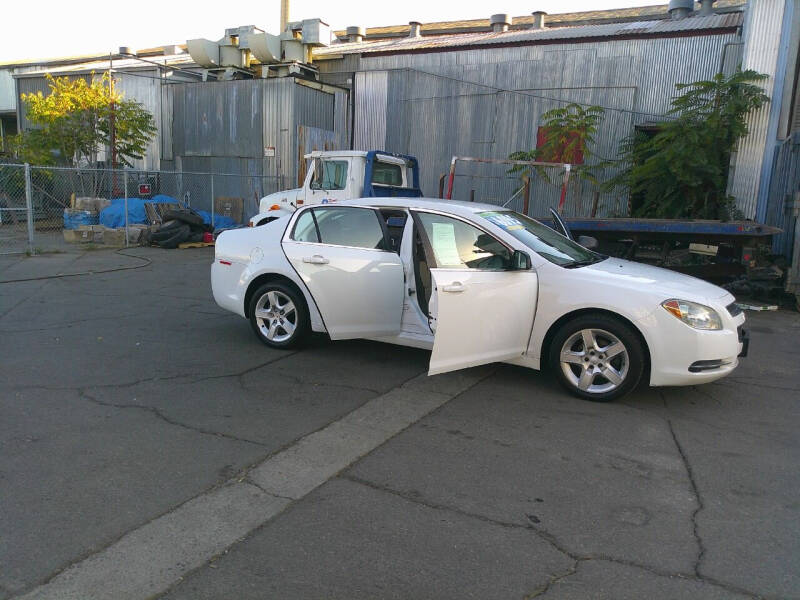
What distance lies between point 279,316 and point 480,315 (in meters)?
2.39

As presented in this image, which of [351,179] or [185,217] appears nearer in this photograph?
[351,179]

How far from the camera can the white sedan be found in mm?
5102

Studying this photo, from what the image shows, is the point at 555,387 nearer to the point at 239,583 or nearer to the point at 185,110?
the point at 239,583

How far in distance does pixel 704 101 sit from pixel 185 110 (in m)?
16.7

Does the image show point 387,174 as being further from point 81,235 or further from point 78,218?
point 78,218

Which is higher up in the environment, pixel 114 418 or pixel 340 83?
pixel 340 83

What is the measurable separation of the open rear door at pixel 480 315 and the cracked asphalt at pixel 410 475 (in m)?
0.42

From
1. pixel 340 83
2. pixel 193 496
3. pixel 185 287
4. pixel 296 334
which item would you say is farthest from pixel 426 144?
pixel 193 496

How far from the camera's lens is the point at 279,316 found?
21.9ft

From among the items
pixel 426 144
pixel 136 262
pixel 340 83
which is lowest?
pixel 136 262

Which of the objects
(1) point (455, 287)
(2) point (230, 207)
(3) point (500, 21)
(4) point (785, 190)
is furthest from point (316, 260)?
(3) point (500, 21)

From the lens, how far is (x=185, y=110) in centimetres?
2305

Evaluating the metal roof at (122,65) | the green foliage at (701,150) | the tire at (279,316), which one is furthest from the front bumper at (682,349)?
the metal roof at (122,65)

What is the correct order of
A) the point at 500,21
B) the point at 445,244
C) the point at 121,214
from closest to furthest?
the point at 445,244
the point at 121,214
the point at 500,21
